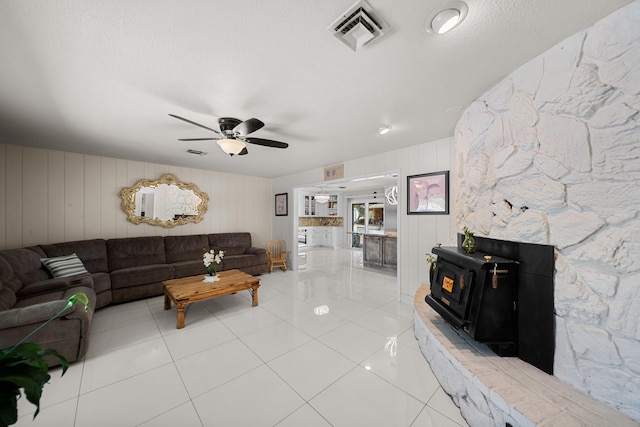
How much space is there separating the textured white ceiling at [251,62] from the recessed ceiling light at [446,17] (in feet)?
0.15

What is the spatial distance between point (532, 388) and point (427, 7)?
2261 millimetres

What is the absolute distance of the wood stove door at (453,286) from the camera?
67.1 inches

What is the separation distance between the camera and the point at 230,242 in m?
5.36

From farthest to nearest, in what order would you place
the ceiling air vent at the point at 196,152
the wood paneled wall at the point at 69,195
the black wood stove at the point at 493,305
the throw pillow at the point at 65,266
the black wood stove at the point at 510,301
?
the ceiling air vent at the point at 196,152 → the wood paneled wall at the point at 69,195 → the throw pillow at the point at 65,266 → the black wood stove at the point at 493,305 → the black wood stove at the point at 510,301

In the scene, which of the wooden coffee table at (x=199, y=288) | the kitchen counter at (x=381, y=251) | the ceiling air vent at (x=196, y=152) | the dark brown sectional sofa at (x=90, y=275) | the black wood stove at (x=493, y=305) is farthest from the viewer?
the kitchen counter at (x=381, y=251)

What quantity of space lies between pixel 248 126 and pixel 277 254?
4165 millimetres

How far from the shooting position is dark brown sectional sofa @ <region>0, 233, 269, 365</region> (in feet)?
6.39

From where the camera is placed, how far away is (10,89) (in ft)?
6.28

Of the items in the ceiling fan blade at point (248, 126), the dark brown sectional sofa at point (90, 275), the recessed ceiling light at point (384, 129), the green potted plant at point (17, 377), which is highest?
the recessed ceiling light at point (384, 129)

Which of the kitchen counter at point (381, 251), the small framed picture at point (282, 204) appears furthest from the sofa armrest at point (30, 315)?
the kitchen counter at point (381, 251)

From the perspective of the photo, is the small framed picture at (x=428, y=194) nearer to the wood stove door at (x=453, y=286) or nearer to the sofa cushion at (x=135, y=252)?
the wood stove door at (x=453, y=286)

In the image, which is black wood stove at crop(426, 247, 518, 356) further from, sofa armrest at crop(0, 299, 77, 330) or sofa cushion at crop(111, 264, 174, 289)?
sofa cushion at crop(111, 264, 174, 289)

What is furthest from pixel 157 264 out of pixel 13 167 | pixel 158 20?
pixel 158 20

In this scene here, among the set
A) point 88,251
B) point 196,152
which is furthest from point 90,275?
point 196,152
